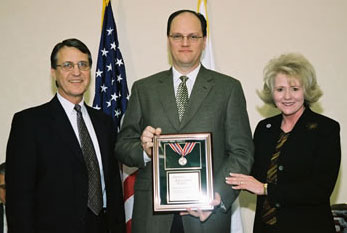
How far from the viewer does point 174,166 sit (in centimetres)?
269

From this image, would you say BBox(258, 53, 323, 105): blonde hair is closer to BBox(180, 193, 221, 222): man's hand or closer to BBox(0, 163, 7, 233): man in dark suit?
BBox(180, 193, 221, 222): man's hand

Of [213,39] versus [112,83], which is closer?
[112,83]

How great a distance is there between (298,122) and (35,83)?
3.35 m

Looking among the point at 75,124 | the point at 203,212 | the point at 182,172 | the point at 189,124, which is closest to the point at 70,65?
the point at 75,124

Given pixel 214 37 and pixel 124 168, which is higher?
pixel 214 37

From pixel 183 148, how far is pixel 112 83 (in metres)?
2.08

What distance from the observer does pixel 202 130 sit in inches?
110

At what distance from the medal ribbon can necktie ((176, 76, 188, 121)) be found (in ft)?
0.78

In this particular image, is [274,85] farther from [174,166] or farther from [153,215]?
[153,215]

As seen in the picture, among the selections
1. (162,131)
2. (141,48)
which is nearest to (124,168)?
(141,48)

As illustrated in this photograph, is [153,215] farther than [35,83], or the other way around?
[35,83]

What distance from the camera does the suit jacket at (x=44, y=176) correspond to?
270cm

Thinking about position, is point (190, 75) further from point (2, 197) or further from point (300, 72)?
point (2, 197)

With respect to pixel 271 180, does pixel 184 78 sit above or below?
above
